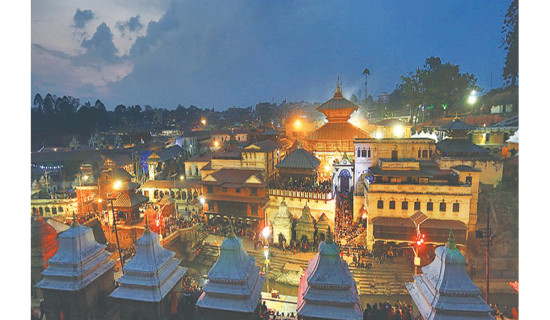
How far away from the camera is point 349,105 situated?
3077cm

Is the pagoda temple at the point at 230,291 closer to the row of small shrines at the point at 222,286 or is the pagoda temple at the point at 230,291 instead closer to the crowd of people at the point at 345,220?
the row of small shrines at the point at 222,286

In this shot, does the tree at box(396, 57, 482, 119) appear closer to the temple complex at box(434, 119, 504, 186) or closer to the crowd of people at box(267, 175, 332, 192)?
the temple complex at box(434, 119, 504, 186)

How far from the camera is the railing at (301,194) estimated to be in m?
17.8

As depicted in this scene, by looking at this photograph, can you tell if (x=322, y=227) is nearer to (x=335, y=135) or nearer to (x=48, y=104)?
(x=335, y=135)

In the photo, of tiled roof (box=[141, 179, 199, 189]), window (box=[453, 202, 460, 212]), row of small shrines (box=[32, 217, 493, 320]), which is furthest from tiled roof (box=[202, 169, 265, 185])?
row of small shrines (box=[32, 217, 493, 320])

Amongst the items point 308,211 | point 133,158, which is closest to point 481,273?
point 308,211

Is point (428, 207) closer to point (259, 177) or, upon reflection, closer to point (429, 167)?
point (429, 167)

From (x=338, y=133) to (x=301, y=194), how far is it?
12.8m

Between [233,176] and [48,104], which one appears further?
[48,104]

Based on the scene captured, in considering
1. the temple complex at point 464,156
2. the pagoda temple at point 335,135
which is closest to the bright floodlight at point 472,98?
the pagoda temple at point 335,135

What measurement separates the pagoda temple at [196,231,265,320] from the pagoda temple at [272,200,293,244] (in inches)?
437

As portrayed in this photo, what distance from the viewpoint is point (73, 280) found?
21.0 feet

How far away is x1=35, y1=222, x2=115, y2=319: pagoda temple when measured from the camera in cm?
639

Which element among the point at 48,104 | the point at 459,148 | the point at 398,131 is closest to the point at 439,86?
the point at 398,131
